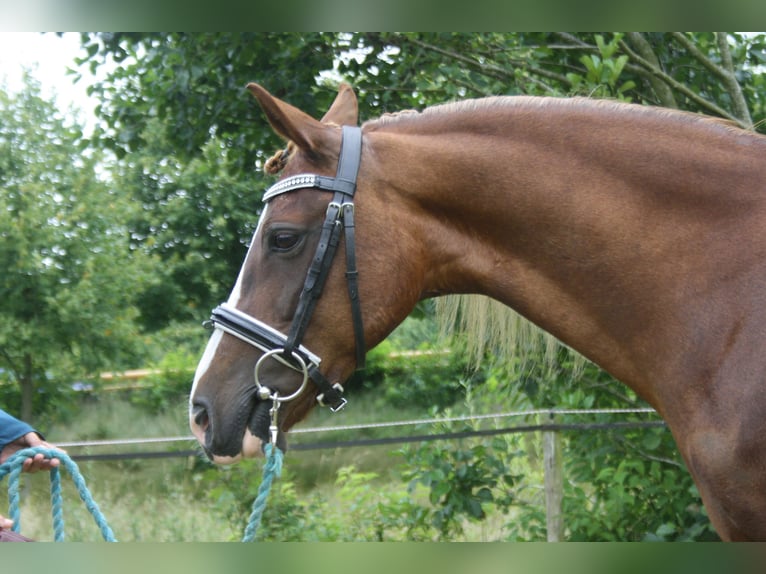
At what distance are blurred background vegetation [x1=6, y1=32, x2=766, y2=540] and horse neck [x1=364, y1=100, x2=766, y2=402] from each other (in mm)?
881

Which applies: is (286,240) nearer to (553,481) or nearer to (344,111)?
(344,111)

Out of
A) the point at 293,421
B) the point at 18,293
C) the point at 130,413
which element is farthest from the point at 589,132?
the point at 130,413

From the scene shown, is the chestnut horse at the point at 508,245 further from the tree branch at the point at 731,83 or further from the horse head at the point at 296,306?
the tree branch at the point at 731,83

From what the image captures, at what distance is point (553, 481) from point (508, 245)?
4107 mm

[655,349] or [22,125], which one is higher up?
[655,349]

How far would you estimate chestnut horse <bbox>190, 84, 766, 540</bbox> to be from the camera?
245 cm

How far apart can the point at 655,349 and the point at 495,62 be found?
347cm

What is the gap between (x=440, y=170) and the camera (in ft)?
8.87

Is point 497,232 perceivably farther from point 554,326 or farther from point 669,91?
point 669,91

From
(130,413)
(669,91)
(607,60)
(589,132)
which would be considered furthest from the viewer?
(130,413)

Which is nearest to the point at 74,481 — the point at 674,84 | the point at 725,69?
the point at 674,84

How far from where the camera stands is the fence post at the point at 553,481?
6195mm

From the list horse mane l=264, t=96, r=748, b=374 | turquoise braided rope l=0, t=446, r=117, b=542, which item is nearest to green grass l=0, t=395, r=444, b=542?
horse mane l=264, t=96, r=748, b=374

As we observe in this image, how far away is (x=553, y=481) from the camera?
6.36 metres
